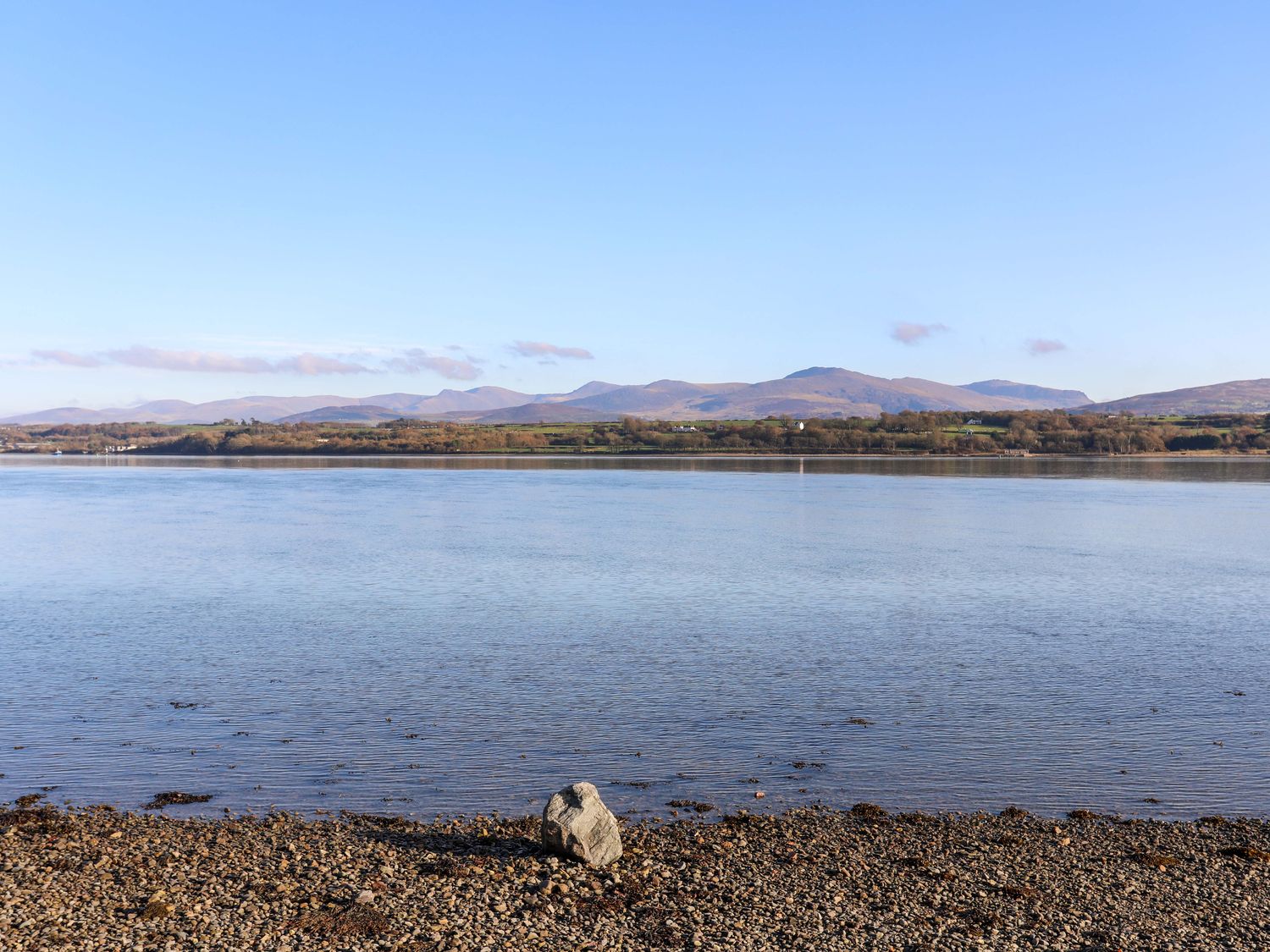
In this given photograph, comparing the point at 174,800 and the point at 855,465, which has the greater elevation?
the point at 174,800

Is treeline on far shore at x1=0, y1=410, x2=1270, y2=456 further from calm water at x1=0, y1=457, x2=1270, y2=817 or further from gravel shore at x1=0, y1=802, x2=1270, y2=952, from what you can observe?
Answer: gravel shore at x1=0, y1=802, x2=1270, y2=952

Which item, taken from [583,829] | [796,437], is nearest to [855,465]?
[796,437]

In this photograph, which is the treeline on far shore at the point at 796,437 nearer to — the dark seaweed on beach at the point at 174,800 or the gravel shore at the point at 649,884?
the gravel shore at the point at 649,884

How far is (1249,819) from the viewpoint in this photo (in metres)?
9.17

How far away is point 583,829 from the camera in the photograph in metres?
7.95

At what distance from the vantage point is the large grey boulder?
7949 millimetres

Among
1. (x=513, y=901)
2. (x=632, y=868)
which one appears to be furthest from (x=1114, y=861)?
(x=513, y=901)

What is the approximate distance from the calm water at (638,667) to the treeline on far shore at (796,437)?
4130 inches

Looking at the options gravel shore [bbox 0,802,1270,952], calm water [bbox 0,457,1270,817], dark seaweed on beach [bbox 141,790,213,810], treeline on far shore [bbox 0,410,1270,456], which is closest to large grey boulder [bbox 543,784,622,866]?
gravel shore [bbox 0,802,1270,952]

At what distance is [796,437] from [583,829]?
141 m

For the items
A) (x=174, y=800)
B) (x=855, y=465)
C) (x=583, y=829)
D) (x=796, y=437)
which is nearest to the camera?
(x=583, y=829)

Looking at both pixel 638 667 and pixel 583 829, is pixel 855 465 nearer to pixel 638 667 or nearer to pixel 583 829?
pixel 638 667

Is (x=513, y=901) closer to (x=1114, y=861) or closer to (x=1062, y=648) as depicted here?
(x=1114, y=861)

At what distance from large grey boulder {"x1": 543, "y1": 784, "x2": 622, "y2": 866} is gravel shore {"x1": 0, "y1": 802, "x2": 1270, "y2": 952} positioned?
0.15 m
